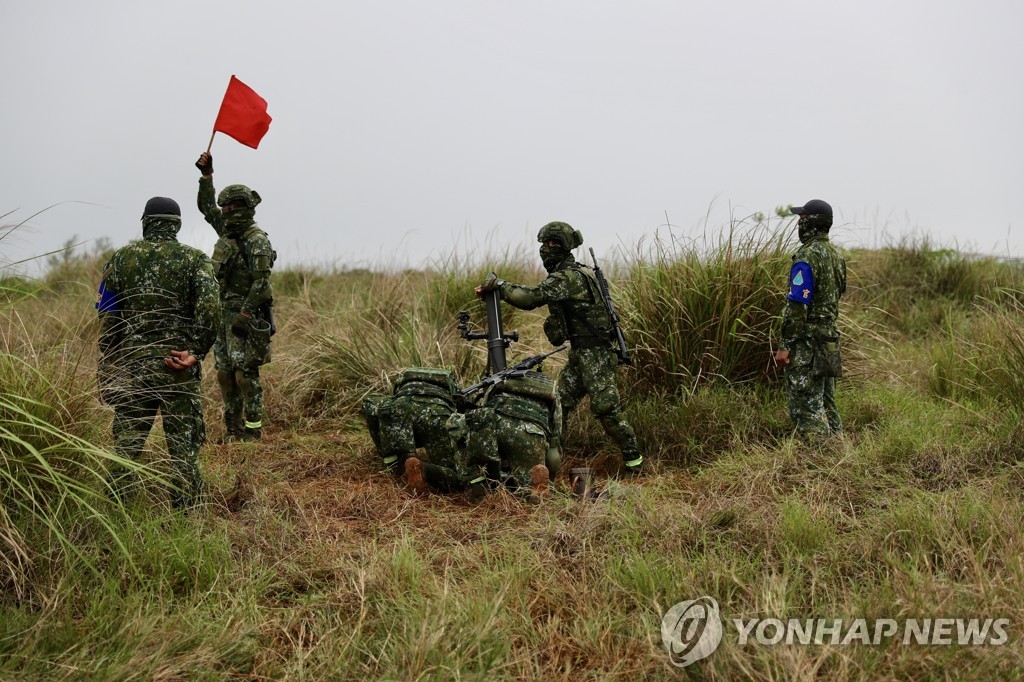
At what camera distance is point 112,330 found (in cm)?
484

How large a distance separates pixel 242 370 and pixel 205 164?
69.4 inches

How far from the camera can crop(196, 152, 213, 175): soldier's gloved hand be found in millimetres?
6871

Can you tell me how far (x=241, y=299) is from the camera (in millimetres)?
7301

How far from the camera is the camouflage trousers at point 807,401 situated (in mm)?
5891

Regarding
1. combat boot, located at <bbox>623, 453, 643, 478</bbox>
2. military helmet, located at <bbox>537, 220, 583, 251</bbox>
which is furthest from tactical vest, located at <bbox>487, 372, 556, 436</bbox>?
military helmet, located at <bbox>537, 220, 583, 251</bbox>

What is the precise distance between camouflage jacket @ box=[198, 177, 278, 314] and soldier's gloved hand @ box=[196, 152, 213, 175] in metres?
0.08

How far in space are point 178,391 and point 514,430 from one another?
6.82 feet

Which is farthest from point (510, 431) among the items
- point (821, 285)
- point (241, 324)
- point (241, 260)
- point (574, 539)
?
point (241, 260)

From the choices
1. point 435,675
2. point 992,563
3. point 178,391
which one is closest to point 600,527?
point 435,675

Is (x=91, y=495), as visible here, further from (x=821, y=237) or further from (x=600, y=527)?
(x=821, y=237)

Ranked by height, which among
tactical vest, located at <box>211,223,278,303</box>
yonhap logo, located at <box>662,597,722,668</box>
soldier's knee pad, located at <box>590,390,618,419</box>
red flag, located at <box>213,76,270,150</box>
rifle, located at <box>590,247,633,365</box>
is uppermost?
red flag, located at <box>213,76,270,150</box>

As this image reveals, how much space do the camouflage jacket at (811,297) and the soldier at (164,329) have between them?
3902 mm

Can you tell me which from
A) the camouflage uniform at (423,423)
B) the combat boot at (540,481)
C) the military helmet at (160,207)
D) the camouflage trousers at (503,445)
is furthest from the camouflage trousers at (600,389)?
the military helmet at (160,207)

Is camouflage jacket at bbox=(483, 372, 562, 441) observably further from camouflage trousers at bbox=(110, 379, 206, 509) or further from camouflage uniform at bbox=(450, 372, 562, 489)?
camouflage trousers at bbox=(110, 379, 206, 509)
